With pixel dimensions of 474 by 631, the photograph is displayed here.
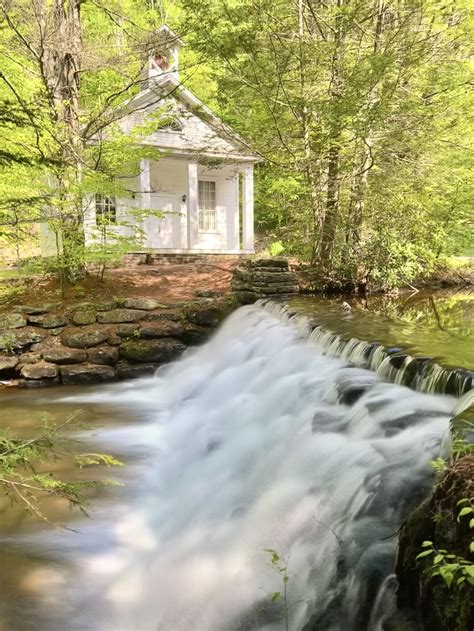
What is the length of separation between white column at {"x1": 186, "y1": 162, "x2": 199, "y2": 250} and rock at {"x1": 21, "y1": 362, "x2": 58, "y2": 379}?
9.85 m

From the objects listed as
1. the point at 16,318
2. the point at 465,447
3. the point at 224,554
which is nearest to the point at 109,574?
the point at 224,554

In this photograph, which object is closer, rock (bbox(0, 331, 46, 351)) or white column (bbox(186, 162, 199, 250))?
rock (bbox(0, 331, 46, 351))

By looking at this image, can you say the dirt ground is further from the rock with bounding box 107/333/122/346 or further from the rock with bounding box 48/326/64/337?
the rock with bounding box 107/333/122/346

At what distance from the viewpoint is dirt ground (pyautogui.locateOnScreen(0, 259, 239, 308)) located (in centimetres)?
1129

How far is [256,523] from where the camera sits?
3963mm

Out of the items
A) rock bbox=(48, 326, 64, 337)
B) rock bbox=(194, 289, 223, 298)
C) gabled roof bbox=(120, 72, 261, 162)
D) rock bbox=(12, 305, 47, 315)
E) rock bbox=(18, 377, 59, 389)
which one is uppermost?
gabled roof bbox=(120, 72, 261, 162)

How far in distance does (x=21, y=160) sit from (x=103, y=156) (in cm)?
828

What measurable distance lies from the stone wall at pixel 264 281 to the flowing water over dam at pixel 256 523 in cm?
494

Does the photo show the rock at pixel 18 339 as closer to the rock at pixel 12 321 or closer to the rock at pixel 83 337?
the rock at pixel 12 321

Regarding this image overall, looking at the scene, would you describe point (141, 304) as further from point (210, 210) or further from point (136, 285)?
point (210, 210)

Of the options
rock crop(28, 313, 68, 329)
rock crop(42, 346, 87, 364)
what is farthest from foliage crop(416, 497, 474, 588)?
rock crop(28, 313, 68, 329)

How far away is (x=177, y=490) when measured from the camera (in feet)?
16.8

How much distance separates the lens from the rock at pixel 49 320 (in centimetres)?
1002

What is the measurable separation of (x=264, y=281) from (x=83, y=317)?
4.02m
